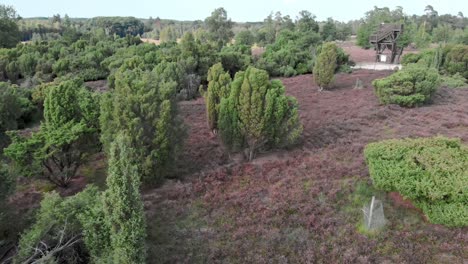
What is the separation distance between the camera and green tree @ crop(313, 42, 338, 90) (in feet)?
104

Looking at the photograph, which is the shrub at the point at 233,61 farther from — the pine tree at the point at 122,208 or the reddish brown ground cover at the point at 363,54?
the pine tree at the point at 122,208

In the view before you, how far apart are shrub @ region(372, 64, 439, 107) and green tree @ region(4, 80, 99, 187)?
2024 centimetres

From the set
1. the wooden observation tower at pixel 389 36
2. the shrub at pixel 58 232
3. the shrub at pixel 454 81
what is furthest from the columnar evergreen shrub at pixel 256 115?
the wooden observation tower at pixel 389 36

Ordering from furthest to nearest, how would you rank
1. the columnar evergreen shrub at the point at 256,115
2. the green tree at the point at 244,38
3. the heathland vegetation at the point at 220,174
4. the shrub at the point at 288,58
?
the green tree at the point at 244,38, the shrub at the point at 288,58, the columnar evergreen shrub at the point at 256,115, the heathland vegetation at the point at 220,174

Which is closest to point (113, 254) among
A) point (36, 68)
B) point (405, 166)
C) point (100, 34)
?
point (405, 166)

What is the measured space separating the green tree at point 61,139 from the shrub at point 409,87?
66.4 feet

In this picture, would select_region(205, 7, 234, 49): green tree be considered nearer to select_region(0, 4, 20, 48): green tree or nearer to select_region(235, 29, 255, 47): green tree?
select_region(235, 29, 255, 47): green tree

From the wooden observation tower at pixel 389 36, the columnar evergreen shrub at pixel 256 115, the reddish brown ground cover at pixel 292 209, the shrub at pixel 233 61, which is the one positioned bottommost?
the reddish brown ground cover at pixel 292 209

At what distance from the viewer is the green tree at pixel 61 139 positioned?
14391 mm

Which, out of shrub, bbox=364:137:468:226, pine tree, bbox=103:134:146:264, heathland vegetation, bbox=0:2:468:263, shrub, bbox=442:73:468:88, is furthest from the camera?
shrub, bbox=442:73:468:88

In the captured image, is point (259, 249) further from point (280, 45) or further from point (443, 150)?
point (280, 45)

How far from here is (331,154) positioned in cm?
1800

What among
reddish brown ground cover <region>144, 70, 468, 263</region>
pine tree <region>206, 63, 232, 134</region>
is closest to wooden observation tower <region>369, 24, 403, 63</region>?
reddish brown ground cover <region>144, 70, 468, 263</region>

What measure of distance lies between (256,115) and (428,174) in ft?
25.5
